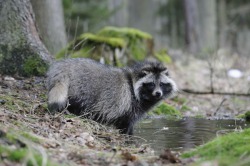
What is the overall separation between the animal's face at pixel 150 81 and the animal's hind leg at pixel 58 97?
4.02 feet

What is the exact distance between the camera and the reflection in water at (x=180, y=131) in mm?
6979

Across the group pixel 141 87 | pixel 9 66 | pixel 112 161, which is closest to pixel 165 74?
pixel 141 87

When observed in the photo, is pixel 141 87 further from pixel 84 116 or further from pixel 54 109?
pixel 54 109

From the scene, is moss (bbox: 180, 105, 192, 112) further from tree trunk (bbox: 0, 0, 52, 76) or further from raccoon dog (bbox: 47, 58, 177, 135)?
tree trunk (bbox: 0, 0, 52, 76)

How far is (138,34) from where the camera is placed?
14.0 meters

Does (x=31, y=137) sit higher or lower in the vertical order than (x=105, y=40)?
lower

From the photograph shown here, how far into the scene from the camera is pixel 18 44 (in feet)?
29.3

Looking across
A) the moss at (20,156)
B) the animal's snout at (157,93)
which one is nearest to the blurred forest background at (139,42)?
the animal's snout at (157,93)

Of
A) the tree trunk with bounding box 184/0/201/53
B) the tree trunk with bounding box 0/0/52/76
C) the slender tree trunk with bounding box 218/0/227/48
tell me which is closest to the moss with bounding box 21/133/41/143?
the tree trunk with bounding box 0/0/52/76

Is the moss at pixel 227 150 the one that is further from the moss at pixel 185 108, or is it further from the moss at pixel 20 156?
the moss at pixel 185 108

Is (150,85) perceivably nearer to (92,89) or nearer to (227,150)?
(92,89)

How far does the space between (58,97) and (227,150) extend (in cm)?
294

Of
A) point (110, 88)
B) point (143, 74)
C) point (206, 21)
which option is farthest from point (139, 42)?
point (206, 21)

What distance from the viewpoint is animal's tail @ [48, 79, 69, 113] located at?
282 inches
